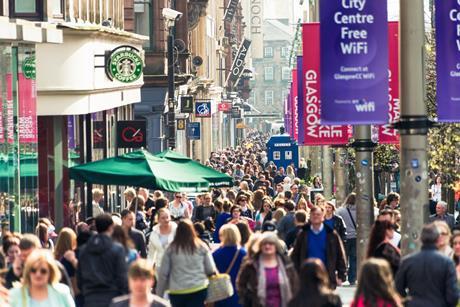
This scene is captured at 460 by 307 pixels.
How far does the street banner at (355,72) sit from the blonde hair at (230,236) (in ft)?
4.87

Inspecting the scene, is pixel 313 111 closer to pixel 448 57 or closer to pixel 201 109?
pixel 448 57

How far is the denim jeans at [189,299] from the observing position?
51.5ft

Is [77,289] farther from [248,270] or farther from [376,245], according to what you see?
[376,245]

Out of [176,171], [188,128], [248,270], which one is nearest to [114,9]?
[176,171]

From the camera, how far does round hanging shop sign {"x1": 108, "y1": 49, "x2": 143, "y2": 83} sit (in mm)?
31016

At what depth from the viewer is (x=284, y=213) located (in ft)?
74.0

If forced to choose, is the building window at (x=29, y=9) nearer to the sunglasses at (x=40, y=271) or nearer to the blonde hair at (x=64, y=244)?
the blonde hair at (x=64, y=244)

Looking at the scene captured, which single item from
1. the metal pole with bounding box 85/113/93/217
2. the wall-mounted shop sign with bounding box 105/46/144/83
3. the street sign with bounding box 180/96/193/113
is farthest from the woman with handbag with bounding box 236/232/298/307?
the street sign with bounding box 180/96/193/113

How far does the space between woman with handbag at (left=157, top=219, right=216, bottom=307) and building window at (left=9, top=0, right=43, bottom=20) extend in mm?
12319

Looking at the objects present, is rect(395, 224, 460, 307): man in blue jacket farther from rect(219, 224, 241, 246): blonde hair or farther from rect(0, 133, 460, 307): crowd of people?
rect(219, 224, 241, 246): blonde hair

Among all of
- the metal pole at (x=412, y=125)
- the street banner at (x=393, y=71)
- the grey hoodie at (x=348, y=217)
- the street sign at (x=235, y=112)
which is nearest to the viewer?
the metal pole at (x=412, y=125)

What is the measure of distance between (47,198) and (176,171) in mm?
5370

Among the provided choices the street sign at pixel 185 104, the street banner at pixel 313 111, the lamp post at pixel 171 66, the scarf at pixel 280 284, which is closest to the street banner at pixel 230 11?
the street sign at pixel 185 104

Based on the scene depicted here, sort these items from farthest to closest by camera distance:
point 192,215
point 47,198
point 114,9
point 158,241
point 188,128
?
point 188,128, point 114,9, point 192,215, point 47,198, point 158,241
